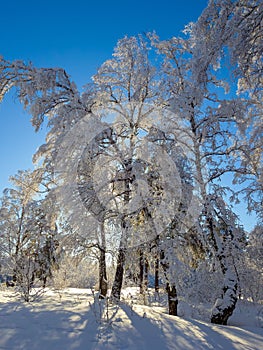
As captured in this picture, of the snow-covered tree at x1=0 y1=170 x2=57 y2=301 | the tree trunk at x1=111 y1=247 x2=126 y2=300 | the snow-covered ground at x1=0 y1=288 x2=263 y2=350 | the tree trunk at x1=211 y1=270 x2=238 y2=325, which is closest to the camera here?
the snow-covered ground at x1=0 y1=288 x2=263 y2=350

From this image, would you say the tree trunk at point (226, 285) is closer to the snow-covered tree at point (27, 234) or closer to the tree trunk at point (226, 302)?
the tree trunk at point (226, 302)

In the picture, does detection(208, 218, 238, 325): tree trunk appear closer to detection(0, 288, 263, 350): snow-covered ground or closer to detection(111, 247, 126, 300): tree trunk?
detection(111, 247, 126, 300): tree trunk

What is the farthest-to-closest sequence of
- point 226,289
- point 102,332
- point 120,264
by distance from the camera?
point 120,264 → point 226,289 → point 102,332

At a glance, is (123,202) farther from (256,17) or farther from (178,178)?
(256,17)

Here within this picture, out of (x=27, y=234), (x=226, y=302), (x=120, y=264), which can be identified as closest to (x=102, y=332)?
(x=120, y=264)

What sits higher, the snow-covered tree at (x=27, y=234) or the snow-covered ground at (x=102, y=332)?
the snow-covered tree at (x=27, y=234)

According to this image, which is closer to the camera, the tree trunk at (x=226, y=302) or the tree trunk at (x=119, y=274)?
the tree trunk at (x=226, y=302)

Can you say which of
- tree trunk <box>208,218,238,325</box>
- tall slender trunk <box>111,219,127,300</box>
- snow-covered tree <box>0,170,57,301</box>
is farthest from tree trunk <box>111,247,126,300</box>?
tree trunk <box>208,218,238,325</box>

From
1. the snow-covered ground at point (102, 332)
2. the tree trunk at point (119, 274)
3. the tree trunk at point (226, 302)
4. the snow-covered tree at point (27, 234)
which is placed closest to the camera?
the snow-covered ground at point (102, 332)

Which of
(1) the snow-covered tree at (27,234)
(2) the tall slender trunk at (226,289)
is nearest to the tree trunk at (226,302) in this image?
(2) the tall slender trunk at (226,289)

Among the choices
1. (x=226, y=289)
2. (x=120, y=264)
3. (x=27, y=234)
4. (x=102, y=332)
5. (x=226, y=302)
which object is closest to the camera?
(x=102, y=332)

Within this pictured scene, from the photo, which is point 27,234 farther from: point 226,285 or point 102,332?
point 102,332

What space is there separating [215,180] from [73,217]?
4.96 m

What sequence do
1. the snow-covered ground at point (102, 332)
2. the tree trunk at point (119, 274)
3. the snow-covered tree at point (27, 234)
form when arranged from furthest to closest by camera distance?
the tree trunk at point (119, 274)
the snow-covered tree at point (27, 234)
the snow-covered ground at point (102, 332)
